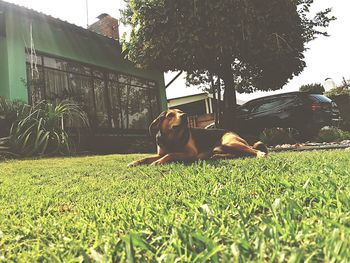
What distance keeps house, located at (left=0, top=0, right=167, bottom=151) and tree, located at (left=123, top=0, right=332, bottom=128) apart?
2.12 m

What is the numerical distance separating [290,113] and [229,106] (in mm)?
2166

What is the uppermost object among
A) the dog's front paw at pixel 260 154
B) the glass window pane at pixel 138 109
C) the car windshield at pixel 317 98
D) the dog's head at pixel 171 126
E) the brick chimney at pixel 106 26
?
the brick chimney at pixel 106 26

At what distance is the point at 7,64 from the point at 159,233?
10040mm

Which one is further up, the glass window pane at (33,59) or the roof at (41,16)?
the roof at (41,16)

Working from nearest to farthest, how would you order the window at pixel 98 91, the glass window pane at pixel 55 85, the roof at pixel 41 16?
1. the roof at pixel 41 16
2. the window at pixel 98 91
3. the glass window pane at pixel 55 85

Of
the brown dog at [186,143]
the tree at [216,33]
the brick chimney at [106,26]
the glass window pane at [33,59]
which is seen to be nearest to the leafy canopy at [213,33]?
the tree at [216,33]

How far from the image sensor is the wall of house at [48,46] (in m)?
10.3

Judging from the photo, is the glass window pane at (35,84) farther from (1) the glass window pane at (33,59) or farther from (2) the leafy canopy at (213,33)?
(2) the leafy canopy at (213,33)

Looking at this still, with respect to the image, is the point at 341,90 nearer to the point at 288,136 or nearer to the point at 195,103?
the point at 195,103

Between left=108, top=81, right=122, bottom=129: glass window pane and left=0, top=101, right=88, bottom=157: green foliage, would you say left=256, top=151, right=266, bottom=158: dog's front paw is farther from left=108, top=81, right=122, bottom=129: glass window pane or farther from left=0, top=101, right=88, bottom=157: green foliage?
left=108, top=81, right=122, bottom=129: glass window pane

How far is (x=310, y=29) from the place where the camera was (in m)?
13.0

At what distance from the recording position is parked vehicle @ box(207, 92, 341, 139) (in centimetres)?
1188

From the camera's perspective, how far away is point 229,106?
13.1m

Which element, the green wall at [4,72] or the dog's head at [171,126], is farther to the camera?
the green wall at [4,72]
